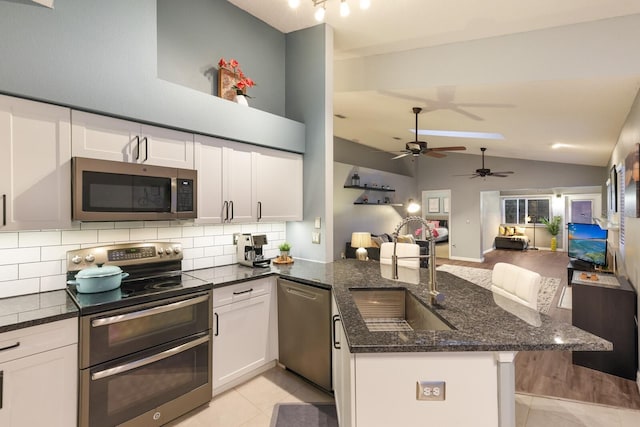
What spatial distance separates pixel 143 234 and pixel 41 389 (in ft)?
3.72

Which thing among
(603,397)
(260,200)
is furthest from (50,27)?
(603,397)

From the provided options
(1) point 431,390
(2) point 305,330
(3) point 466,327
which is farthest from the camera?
(2) point 305,330

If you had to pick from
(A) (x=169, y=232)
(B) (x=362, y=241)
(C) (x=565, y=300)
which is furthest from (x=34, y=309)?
(C) (x=565, y=300)

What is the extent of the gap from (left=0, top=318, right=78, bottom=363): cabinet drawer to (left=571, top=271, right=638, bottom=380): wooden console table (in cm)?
385

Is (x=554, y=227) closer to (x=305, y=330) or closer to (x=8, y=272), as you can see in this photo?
(x=305, y=330)

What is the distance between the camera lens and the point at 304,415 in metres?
2.21

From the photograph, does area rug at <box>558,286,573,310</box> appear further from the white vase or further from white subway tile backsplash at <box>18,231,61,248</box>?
white subway tile backsplash at <box>18,231,61,248</box>

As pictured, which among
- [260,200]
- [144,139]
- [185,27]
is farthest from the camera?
[260,200]

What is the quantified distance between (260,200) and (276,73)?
1.48 m

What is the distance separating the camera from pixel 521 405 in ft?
7.59

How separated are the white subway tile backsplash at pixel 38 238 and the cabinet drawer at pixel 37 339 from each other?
0.69 meters

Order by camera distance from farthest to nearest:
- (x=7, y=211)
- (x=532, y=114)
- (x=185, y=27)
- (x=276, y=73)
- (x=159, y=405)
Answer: (x=532, y=114) → (x=276, y=73) → (x=185, y=27) → (x=159, y=405) → (x=7, y=211)

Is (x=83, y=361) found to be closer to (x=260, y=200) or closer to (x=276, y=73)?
(x=260, y=200)

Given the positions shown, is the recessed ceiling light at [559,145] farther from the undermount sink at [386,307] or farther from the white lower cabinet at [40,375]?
the white lower cabinet at [40,375]
